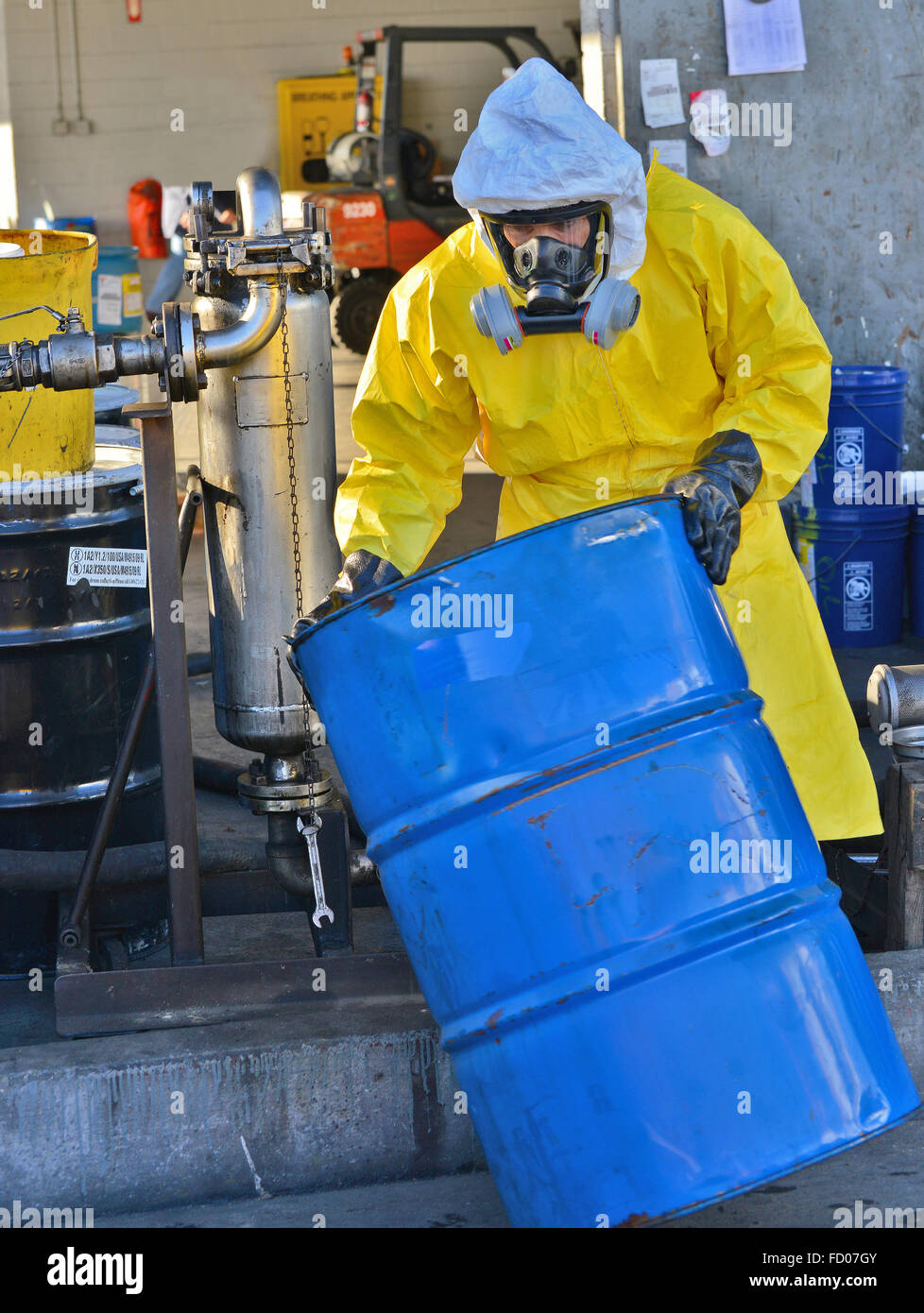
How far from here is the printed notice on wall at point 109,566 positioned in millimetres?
2805

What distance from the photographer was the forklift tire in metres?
10.9

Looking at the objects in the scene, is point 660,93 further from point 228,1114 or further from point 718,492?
point 228,1114

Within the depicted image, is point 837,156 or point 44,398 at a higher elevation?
point 837,156

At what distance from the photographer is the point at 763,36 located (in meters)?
4.49

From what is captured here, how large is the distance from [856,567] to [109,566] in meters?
2.66

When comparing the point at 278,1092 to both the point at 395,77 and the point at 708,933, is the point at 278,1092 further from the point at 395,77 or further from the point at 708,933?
the point at 395,77

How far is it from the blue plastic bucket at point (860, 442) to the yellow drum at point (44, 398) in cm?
242

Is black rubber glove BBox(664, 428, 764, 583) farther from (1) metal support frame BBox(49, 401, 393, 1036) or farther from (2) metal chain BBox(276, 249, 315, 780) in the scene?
(1) metal support frame BBox(49, 401, 393, 1036)

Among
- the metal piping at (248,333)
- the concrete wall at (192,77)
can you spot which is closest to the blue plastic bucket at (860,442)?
the metal piping at (248,333)

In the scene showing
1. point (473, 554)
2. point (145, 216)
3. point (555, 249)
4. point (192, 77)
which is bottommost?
point (473, 554)

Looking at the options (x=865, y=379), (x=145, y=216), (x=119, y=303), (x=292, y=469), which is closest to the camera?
(x=292, y=469)

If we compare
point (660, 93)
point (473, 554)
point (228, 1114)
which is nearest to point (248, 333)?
point (473, 554)
